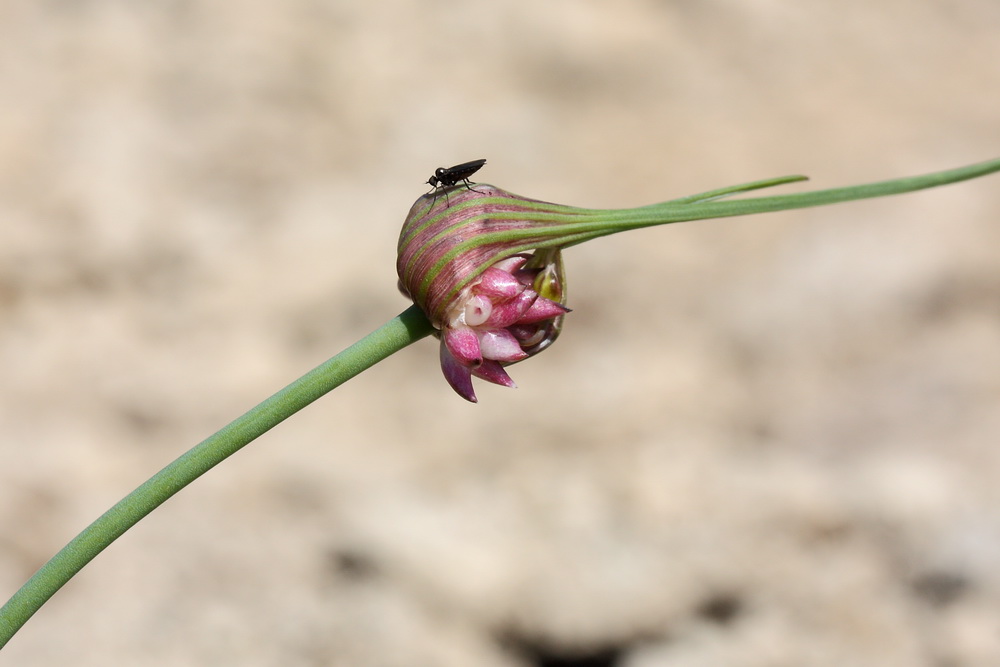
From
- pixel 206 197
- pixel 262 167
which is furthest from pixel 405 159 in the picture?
pixel 206 197

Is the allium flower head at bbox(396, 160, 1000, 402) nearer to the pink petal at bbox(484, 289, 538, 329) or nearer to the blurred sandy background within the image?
the pink petal at bbox(484, 289, 538, 329)

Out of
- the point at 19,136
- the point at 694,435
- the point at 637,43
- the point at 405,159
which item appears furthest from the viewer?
the point at 637,43

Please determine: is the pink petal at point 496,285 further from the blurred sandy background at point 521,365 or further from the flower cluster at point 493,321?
the blurred sandy background at point 521,365

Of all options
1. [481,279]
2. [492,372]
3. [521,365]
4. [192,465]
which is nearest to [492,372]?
[492,372]

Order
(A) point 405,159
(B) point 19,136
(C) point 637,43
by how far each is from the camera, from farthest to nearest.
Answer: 1. (C) point 637,43
2. (A) point 405,159
3. (B) point 19,136

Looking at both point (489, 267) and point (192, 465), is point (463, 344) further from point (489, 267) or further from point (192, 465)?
point (192, 465)

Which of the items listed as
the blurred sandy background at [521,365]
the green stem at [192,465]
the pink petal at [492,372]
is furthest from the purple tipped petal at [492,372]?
the blurred sandy background at [521,365]

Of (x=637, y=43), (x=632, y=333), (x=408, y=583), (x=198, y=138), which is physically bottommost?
(x=408, y=583)

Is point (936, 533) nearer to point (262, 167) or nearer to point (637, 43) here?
point (637, 43)
